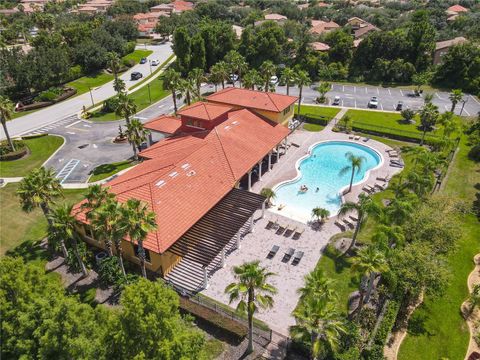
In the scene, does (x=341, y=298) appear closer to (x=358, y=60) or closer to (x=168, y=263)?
(x=168, y=263)

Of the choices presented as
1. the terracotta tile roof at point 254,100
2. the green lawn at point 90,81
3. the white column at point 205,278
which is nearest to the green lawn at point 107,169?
the terracotta tile roof at point 254,100

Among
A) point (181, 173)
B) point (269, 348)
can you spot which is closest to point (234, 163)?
point (181, 173)

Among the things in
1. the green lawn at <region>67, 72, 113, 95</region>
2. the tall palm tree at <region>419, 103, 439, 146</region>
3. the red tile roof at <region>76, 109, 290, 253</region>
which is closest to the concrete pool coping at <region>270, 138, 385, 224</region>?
the red tile roof at <region>76, 109, 290, 253</region>

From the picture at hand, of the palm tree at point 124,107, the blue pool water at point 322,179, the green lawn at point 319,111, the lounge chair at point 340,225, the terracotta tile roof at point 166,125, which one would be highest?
the palm tree at point 124,107

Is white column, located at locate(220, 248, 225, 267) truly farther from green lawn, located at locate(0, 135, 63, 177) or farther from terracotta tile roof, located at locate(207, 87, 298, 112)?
green lawn, located at locate(0, 135, 63, 177)

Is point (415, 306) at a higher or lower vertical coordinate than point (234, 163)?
lower

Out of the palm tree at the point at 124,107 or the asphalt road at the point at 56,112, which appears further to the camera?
the asphalt road at the point at 56,112

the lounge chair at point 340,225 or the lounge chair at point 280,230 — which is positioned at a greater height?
the lounge chair at point 280,230

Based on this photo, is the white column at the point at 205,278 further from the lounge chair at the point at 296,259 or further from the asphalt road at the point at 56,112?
the asphalt road at the point at 56,112
